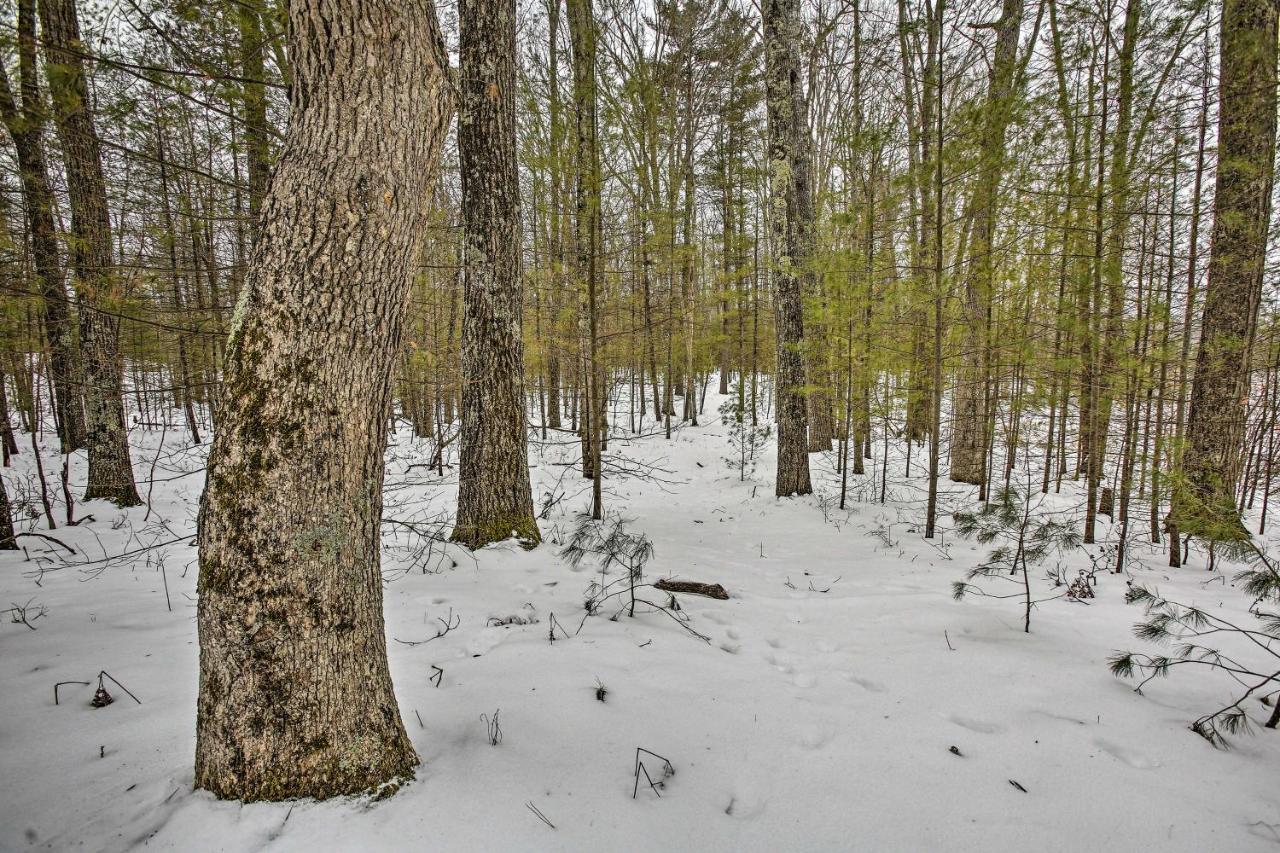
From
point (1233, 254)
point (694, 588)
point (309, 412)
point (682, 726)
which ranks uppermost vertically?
point (1233, 254)

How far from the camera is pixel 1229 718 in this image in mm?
1923

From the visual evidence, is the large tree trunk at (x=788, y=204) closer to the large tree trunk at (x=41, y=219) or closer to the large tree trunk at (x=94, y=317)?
the large tree trunk at (x=41, y=219)

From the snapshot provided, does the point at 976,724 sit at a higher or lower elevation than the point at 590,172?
lower

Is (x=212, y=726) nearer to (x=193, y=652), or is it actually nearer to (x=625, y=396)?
(x=193, y=652)

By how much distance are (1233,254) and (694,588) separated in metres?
5.86

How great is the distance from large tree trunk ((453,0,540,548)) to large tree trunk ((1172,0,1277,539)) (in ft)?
18.7

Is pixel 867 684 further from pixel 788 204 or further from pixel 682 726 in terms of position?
pixel 788 204

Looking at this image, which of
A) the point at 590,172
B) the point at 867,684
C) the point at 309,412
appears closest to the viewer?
the point at 309,412

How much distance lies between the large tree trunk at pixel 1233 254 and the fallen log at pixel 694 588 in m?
3.94

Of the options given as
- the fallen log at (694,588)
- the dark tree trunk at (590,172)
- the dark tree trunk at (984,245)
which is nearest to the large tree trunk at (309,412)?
the fallen log at (694,588)

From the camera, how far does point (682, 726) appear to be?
208 cm

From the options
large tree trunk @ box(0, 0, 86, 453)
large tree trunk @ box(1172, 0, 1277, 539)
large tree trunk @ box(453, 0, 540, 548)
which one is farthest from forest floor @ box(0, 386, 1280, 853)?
large tree trunk @ box(0, 0, 86, 453)

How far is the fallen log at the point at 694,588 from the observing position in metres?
3.70

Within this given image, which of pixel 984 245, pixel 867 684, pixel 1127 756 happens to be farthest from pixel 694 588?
pixel 984 245
